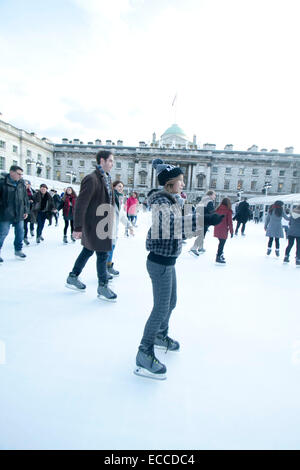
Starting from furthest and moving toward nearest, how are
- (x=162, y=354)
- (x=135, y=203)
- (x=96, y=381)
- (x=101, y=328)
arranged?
(x=135, y=203) → (x=101, y=328) → (x=162, y=354) → (x=96, y=381)

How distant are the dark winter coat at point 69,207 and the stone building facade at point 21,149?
26.8 metres

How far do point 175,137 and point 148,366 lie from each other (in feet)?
190

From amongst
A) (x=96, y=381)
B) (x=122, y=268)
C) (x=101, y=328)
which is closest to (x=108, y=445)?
(x=96, y=381)

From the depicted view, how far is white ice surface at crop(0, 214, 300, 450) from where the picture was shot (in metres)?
1.28

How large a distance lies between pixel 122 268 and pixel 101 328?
2.22m

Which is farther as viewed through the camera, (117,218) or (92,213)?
(117,218)

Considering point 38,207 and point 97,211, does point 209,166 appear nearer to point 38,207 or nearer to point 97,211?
point 38,207

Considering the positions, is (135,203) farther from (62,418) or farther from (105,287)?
(62,418)

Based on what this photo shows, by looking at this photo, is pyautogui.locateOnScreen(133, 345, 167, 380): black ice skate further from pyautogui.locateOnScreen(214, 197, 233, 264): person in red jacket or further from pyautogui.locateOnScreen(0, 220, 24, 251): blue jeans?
pyautogui.locateOnScreen(214, 197, 233, 264): person in red jacket

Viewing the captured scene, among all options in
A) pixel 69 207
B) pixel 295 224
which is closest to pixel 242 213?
pixel 295 224

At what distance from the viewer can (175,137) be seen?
5409cm

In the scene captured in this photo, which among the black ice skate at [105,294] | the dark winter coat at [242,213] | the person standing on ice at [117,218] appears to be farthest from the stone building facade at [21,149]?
the black ice skate at [105,294]
